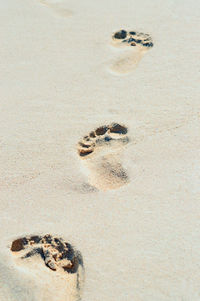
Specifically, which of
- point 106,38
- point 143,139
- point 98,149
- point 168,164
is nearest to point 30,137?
point 98,149

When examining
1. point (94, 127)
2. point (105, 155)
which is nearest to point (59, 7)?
point (94, 127)

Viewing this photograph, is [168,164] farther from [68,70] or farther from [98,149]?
[68,70]

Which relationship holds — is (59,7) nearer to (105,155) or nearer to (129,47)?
(129,47)

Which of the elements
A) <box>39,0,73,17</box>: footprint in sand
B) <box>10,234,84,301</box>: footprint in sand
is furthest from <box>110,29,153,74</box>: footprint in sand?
<box>10,234,84,301</box>: footprint in sand

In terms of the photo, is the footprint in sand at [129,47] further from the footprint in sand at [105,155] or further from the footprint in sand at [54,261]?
the footprint in sand at [54,261]

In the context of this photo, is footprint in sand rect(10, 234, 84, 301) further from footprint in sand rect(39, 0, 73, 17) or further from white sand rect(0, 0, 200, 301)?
footprint in sand rect(39, 0, 73, 17)

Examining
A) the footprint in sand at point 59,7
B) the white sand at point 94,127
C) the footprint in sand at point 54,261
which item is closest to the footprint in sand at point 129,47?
the white sand at point 94,127
